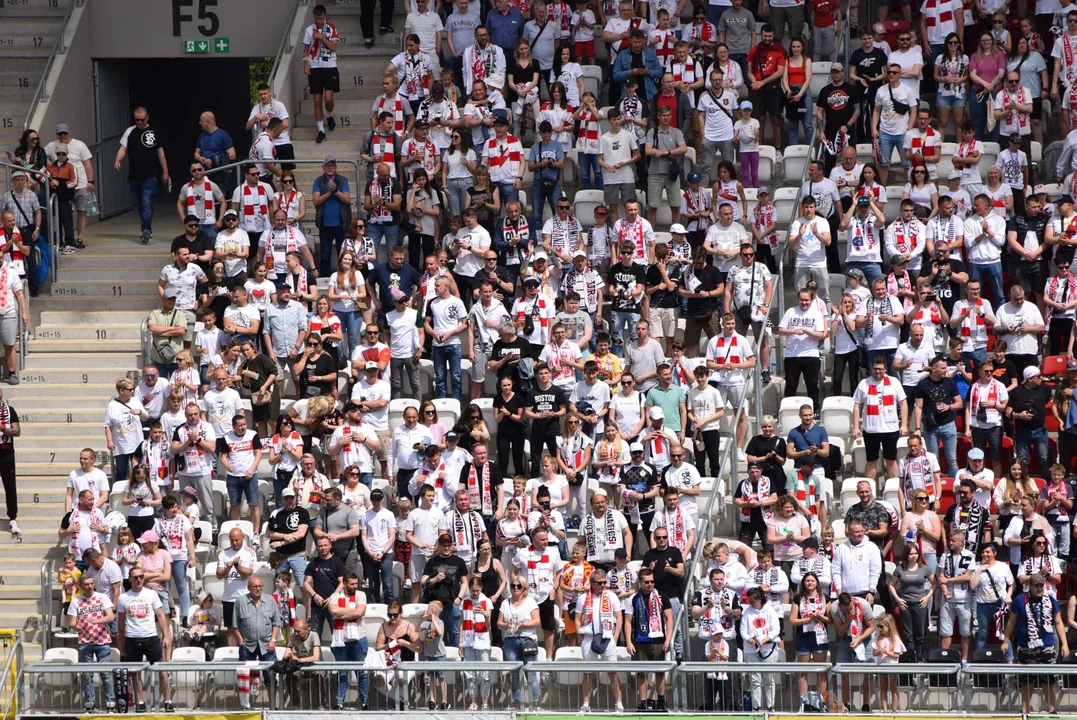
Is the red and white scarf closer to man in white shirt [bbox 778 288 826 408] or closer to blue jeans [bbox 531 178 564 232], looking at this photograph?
blue jeans [bbox 531 178 564 232]

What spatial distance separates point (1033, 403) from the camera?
69.4 ft

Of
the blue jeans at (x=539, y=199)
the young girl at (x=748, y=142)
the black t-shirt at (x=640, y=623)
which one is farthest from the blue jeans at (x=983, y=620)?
the blue jeans at (x=539, y=199)

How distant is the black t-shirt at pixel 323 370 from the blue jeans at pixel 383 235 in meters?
2.17

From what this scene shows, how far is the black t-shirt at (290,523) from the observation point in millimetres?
20281

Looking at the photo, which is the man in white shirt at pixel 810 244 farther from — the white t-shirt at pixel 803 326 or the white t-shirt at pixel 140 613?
the white t-shirt at pixel 140 613

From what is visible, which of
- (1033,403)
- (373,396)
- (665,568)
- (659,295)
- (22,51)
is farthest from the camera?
(22,51)

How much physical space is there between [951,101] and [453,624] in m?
9.94

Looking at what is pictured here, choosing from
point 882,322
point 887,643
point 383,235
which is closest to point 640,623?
point 887,643

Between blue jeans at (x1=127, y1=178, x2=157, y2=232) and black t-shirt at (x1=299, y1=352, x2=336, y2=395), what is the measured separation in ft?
15.8

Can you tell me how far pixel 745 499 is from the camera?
800 inches

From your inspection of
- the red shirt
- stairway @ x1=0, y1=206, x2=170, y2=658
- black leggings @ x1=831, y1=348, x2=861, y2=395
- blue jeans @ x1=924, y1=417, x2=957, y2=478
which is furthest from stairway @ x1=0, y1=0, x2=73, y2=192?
blue jeans @ x1=924, y1=417, x2=957, y2=478

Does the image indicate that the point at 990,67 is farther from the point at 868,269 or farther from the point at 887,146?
the point at 868,269

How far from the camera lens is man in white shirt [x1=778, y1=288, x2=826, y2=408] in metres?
21.8

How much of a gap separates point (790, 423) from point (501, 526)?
142 inches
